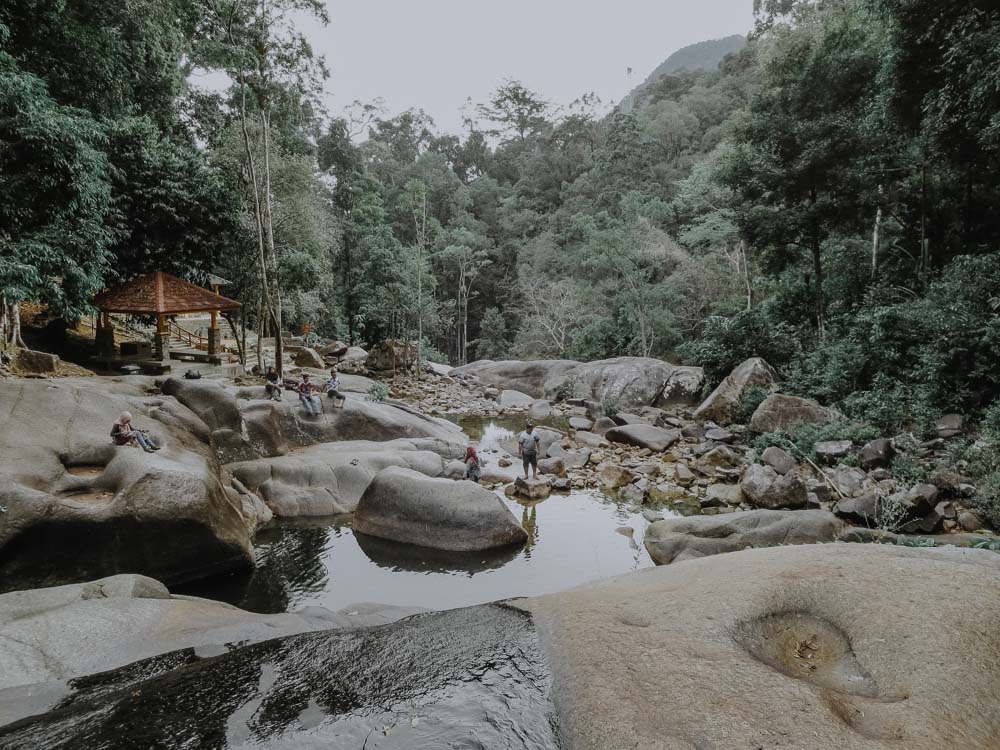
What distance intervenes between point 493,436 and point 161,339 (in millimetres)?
10912

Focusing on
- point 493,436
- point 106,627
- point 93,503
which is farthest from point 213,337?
point 106,627

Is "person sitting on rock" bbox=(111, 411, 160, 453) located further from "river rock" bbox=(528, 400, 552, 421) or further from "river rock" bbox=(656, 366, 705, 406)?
"river rock" bbox=(656, 366, 705, 406)

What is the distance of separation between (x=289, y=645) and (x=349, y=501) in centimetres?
649

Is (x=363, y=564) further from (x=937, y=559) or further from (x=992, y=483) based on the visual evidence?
(x=992, y=483)

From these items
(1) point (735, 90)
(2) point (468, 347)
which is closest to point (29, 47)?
(2) point (468, 347)

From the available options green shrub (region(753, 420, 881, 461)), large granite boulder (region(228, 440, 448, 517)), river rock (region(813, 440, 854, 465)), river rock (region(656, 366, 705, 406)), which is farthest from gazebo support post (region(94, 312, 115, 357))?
river rock (region(813, 440, 854, 465))

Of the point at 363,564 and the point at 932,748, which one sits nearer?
the point at 932,748

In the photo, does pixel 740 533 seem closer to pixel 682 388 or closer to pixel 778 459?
pixel 778 459

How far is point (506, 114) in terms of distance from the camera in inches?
1993

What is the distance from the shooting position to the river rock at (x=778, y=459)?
12.2 metres

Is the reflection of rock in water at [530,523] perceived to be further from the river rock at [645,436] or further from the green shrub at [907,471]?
the green shrub at [907,471]

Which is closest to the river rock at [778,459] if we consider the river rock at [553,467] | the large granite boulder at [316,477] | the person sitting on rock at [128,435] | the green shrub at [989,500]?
the green shrub at [989,500]

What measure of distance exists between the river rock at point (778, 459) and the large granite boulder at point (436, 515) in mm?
6713

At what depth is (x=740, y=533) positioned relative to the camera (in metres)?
7.85
